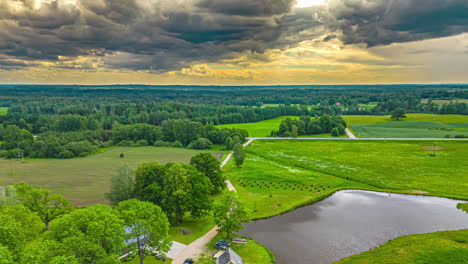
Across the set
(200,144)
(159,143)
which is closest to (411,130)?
(200,144)

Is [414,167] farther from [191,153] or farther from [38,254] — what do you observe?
[38,254]

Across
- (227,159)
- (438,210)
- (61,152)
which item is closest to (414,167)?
(438,210)

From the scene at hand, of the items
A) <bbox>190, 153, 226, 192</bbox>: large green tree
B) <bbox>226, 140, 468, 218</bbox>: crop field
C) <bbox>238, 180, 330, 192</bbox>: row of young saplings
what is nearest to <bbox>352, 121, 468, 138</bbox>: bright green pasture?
<bbox>226, 140, 468, 218</bbox>: crop field

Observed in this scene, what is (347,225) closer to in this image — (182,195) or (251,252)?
(251,252)

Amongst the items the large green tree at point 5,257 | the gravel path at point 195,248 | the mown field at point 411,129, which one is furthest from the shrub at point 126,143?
the large green tree at point 5,257

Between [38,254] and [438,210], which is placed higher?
[38,254]

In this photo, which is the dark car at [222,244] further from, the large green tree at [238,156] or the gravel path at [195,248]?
the large green tree at [238,156]
